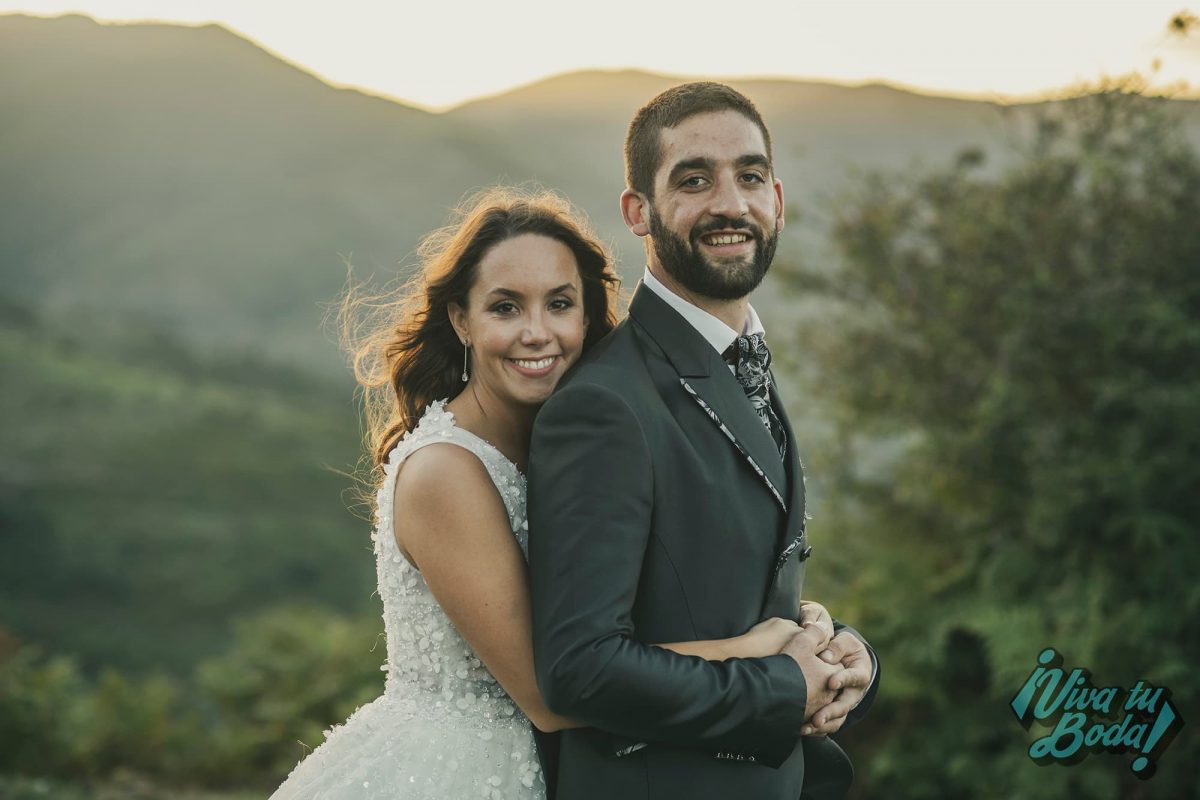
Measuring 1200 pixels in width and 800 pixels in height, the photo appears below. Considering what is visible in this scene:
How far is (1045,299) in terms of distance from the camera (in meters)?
6.98

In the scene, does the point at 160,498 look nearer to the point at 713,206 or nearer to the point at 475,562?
the point at 475,562

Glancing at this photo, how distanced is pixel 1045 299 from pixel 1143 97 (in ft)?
5.15

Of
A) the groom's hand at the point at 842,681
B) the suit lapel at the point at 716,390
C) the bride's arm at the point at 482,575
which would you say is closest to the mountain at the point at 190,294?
the suit lapel at the point at 716,390

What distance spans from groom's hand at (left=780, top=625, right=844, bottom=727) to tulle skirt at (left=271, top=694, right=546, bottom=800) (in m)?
0.73

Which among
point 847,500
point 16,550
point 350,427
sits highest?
point 350,427

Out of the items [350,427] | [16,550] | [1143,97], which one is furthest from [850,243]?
[350,427]

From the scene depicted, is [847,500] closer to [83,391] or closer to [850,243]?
[850,243]

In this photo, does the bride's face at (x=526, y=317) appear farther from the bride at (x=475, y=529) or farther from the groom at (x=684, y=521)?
the groom at (x=684, y=521)

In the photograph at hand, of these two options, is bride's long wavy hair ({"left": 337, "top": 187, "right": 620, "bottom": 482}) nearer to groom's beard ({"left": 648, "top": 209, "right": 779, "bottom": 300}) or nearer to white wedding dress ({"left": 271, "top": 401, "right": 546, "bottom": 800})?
white wedding dress ({"left": 271, "top": 401, "right": 546, "bottom": 800})

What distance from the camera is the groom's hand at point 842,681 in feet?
8.12

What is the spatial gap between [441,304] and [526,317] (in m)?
0.36

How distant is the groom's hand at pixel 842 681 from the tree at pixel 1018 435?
154 inches

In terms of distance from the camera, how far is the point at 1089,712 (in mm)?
5770

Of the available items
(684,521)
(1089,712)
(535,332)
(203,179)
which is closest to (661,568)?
(684,521)
